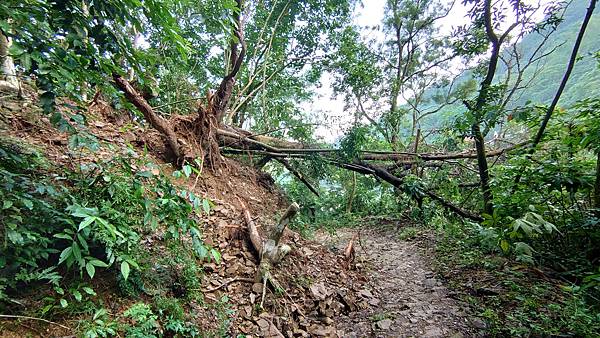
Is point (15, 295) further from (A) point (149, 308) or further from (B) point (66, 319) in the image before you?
(A) point (149, 308)

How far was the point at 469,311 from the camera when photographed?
323 centimetres

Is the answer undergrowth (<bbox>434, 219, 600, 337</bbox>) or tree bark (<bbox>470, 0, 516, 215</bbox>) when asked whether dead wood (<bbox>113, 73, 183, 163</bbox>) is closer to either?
tree bark (<bbox>470, 0, 516, 215</bbox>)

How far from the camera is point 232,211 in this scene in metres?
4.65

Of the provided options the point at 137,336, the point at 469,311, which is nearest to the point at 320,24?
the point at 469,311

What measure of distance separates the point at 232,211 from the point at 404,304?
2855 millimetres

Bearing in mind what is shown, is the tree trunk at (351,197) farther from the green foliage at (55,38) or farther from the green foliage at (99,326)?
the green foliage at (55,38)

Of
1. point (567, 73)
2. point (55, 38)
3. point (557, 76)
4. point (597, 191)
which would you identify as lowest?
point (55, 38)

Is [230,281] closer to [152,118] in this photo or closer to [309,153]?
[152,118]

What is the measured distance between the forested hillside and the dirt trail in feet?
0.10

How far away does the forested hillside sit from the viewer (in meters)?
1.93

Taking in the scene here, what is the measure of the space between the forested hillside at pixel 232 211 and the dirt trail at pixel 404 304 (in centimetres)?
3

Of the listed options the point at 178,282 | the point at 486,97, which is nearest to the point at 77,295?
the point at 178,282

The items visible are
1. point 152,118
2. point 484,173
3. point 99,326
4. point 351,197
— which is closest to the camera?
point 99,326

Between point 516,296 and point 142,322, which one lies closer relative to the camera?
point 142,322
